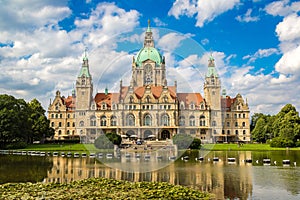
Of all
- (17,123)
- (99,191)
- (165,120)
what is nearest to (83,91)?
(165,120)

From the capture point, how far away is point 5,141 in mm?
66438

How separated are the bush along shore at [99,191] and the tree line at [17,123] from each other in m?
42.7

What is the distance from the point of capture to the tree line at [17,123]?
61219 mm

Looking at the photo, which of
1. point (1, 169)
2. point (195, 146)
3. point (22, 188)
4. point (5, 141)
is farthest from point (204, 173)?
point (5, 141)

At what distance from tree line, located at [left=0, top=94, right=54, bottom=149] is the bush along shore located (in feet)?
140

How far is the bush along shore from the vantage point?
62.1 feet

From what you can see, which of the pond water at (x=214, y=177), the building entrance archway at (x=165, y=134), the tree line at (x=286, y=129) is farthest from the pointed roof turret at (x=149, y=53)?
the building entrance archway at (x=165, y=134)

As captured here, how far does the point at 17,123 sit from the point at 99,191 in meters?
47.7

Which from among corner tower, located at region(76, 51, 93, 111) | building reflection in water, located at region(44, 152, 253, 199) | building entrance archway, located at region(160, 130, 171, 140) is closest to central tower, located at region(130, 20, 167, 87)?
building reflection in water, located at region(44, 152, 253, 199)

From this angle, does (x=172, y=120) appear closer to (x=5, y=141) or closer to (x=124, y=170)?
(x=5, y=141)

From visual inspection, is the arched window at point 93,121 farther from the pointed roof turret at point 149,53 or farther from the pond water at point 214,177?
the pointed roof turret at point 149,53

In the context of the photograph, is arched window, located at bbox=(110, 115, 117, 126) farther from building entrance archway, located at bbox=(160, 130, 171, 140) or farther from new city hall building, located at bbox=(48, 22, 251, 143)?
building entrance archway, located at bbox=(160, 130, 171, 140)

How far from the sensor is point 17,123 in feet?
206

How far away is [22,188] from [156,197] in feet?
29.2
